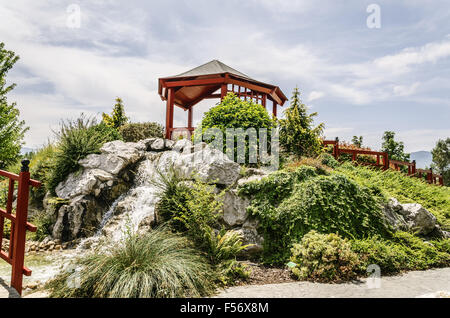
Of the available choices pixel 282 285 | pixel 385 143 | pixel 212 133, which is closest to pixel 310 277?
pixel 282 285

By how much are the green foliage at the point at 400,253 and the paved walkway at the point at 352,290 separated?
327 mm

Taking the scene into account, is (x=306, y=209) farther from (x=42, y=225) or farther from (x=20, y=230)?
(x=42, y=225)

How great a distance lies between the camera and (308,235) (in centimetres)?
512

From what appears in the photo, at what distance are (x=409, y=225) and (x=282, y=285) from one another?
3683 mm

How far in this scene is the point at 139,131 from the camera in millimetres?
12547

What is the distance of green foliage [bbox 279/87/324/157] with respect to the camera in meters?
9.64

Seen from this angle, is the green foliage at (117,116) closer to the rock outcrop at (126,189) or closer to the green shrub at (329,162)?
the rock outcrop at (126,189)

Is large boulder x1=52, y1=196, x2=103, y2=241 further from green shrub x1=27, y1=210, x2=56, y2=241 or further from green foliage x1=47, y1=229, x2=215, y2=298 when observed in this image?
green foliage x1=47, y1=229, x2=215, y2=298

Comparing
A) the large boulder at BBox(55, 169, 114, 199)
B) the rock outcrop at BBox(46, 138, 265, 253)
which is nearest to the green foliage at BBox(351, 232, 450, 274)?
the rock outcrop at BBox(46, 138, 265, 253)

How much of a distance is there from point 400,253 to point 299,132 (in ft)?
17.4

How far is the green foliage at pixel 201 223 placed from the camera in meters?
4.63

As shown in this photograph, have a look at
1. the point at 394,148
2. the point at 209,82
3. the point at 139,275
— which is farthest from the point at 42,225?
the point at 394,148

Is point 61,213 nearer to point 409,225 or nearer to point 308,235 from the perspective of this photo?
point 308,235

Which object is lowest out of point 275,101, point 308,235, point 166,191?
point 308,235
